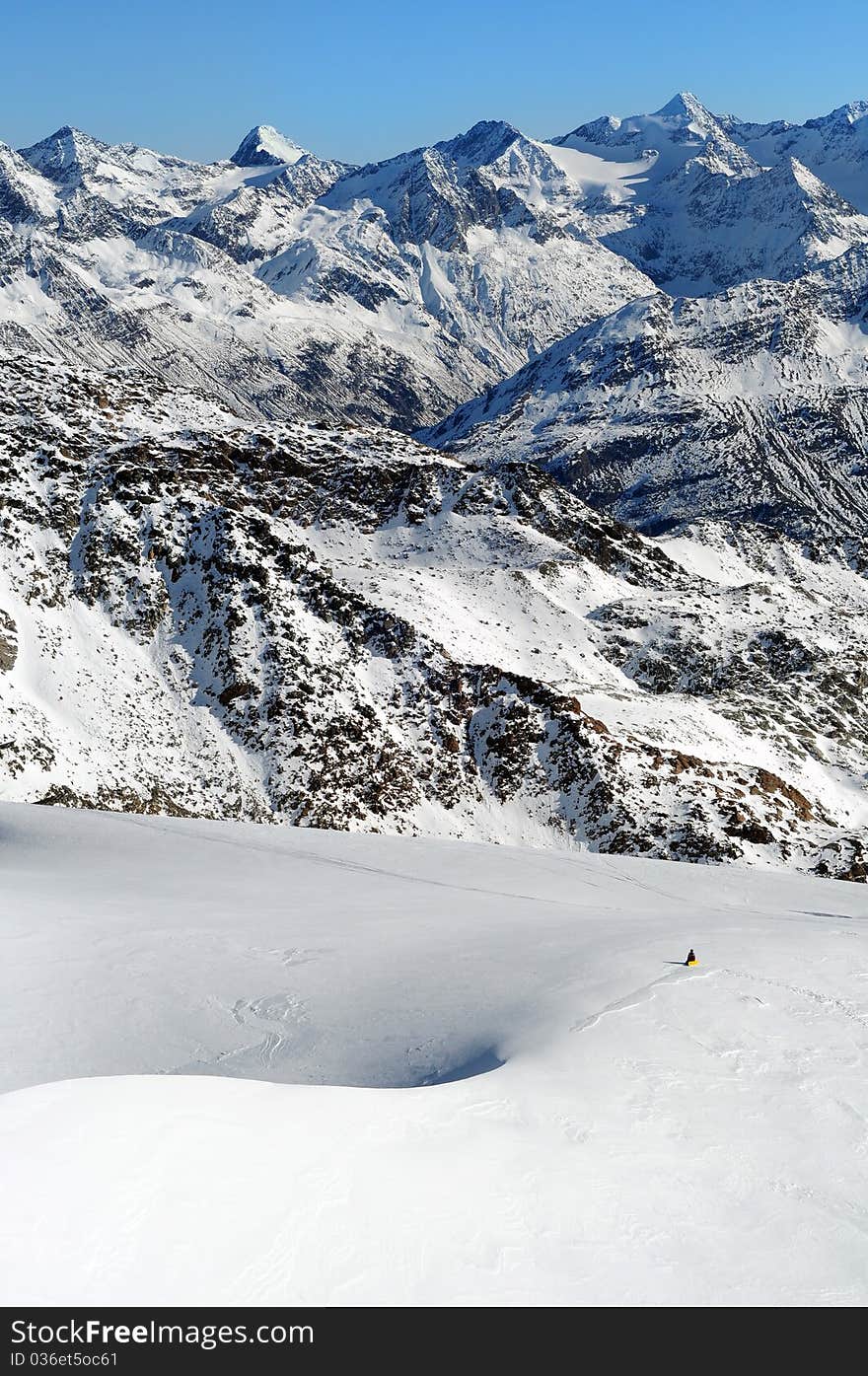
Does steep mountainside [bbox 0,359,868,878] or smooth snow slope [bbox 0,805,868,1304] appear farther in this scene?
steep mountainside [bbox 0,359,868,878]

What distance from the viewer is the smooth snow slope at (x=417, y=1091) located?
502 inches

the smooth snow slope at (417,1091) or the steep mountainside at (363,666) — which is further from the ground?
the steep mountainside at (363,666)

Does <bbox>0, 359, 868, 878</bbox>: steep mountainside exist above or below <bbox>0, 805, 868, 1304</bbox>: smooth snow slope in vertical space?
above

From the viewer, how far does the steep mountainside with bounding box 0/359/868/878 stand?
68.8m

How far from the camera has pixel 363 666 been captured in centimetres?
8050

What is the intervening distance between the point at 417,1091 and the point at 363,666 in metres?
63.0

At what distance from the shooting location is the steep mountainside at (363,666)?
6881 cm

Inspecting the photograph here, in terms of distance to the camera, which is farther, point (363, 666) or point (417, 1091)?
point (363, 666)

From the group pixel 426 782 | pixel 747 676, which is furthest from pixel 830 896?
pixel 747 676

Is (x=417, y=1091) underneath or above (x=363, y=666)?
underneath

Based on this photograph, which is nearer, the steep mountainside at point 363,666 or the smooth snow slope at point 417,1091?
the smooth snow slope at point 417,1091

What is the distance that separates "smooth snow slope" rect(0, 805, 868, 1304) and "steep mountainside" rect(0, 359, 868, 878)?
30.9 m

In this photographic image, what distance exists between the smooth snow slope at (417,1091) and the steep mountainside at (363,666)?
3087 centimetres
